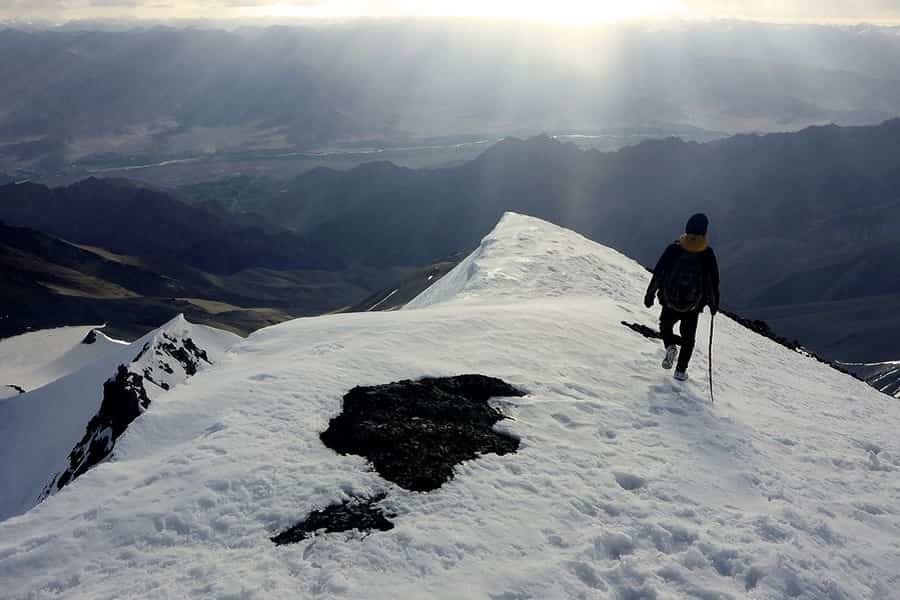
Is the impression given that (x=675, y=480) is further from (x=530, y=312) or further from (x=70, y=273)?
(x=70, y=273)

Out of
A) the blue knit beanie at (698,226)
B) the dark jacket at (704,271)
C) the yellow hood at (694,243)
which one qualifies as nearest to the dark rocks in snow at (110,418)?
the dark jacket at (704,271)

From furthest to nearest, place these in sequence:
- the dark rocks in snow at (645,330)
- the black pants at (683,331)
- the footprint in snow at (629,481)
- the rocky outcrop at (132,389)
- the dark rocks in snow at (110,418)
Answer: the dark rocks in snow at (110,418) → the rocky outcrop at (132,389) → the dark rocks in snow at (645,330) → the black pants at (683,331) → the footprint in snow at (629,481)

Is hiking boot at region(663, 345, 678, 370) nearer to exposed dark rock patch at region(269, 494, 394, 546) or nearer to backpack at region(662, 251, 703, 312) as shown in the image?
backpack at region(662, 251, 703, 312)

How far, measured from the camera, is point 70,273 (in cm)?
19400

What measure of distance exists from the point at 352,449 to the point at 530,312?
33.2 feet

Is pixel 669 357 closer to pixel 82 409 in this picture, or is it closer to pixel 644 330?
pixel 644 330

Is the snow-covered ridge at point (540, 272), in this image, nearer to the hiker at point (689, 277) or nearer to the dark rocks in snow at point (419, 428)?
the hiker at point (689, 277)

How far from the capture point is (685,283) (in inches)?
568

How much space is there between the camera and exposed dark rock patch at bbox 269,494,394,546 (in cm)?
815

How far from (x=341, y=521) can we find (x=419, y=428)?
2695mm

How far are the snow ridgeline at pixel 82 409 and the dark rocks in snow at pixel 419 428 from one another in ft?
63.5

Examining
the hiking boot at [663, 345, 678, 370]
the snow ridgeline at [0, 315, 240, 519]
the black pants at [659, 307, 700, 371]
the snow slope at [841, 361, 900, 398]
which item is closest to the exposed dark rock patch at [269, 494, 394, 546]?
the black pants at [659, 307, 700, 371]

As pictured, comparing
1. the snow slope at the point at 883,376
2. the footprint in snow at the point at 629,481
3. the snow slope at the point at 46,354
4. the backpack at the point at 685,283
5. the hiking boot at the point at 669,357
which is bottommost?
the snow slope at the point at 883,376

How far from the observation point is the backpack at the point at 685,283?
14.3 meters
